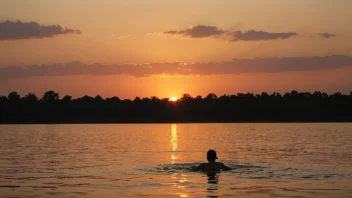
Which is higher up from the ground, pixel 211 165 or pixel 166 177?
pixel 211 165

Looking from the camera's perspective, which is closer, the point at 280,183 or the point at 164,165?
the point at 280,183

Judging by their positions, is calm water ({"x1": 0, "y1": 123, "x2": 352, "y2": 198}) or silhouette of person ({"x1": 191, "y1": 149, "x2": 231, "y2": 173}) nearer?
calm water ({"x1": 0, "y1": 123, "x2": 352, "y2": 198})

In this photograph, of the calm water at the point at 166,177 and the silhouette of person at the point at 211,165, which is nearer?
the calm water at the point at 166,177

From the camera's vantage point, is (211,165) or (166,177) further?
(211,165)

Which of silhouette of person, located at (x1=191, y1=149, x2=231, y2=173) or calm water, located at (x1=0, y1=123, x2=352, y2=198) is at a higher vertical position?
silhouette of person, located at (x1=191, y1=149, x2=231, y2=173)

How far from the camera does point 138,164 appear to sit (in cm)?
3688

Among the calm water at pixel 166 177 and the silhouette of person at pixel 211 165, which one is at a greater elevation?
the silhouette of person at pixel 211 165

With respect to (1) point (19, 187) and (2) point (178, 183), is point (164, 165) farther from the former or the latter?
(1) point (19, 187)

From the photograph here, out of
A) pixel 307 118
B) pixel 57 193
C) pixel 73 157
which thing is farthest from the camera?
pixel 307 118

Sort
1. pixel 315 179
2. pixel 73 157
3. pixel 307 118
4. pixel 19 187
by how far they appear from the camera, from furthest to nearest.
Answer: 1. pixel 307 118
2. pixel 73 157
3. pixel 315 179
4. pixel 19 187

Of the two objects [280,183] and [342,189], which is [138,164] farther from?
[342,189]

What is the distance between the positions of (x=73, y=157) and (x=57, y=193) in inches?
756

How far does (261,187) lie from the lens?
82.1ft

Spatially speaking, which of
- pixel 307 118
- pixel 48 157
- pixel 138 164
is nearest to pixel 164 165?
pixel 138 164
